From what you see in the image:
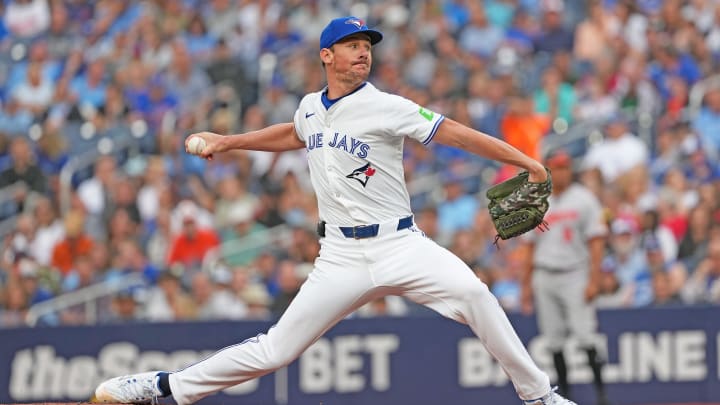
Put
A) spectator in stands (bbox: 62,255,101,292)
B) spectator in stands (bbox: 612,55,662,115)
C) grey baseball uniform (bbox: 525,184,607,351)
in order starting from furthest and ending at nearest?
spectator in stands (bbox: 612,55,662,115) < spectator in stands (bbox: 62,255,101,292) < grey baseball uniform (bbox: 525,184,607,351)

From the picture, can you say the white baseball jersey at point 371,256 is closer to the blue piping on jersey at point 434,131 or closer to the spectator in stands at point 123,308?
the blue piping on jersey at point 434,131

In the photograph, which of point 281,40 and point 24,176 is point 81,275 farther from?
point 281,40

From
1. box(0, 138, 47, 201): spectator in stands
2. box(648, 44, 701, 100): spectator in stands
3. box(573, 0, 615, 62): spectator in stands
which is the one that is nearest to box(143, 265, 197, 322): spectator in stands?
box(0, 138, 47, 201): spectator in stands

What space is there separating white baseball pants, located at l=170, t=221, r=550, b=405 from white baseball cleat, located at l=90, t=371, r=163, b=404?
545mm

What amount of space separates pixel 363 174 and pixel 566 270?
4448 millimetres

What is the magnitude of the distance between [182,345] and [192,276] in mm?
916

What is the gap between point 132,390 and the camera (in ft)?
22.3

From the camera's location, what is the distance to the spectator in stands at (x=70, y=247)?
42.2ft

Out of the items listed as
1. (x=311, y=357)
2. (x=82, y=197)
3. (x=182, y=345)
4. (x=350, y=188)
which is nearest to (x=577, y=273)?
(x=311, y=357)

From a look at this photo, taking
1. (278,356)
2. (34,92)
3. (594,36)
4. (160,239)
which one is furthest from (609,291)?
(34,92)

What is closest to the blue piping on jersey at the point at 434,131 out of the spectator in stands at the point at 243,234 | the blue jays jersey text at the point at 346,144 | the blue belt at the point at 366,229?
the blue jays jersey text at the point at 346,144

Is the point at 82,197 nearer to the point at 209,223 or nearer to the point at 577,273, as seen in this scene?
the point at 209,223

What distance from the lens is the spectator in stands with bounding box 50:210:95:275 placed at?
12.9 meters

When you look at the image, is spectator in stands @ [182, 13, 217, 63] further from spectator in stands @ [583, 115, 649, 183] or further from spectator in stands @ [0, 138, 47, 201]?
spectator in stands @ [583, 115, 649, 183]
